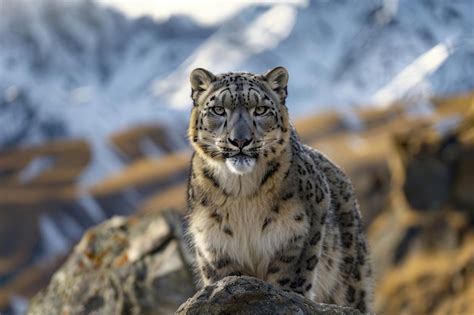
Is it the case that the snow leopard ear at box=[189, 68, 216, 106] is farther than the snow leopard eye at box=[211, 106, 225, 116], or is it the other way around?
the snow leopard ear at box=[189, 68, 216, 106]

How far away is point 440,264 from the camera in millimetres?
32312

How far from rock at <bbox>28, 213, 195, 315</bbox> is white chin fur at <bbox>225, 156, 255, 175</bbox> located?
3233 millimetres

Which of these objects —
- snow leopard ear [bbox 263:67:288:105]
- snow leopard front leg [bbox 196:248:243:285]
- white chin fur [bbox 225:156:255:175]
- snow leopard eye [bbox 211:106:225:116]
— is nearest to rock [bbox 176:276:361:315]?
white chin fur [bbox 225:156:255:175]

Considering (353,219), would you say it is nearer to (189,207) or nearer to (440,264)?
(189,207)

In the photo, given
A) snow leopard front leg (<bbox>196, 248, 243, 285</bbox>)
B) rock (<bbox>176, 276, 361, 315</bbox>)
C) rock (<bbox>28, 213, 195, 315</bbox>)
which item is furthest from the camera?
rock (<bbox>28, 213, 195, 315</bbox>)

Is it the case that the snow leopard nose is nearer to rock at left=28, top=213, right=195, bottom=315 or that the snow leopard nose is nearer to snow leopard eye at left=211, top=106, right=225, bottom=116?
snow leopard eye at left=211, top=106, right=225, bottom=116

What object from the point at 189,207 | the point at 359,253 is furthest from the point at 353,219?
the point at 189,207

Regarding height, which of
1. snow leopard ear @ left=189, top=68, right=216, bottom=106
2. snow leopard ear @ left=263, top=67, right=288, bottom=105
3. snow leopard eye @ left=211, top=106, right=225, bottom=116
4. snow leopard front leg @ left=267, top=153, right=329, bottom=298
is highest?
snow leopard ear @ left=189, top=68, right=216, bottom=106

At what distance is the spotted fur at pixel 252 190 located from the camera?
6.61 m

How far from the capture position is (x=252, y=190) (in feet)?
22.4

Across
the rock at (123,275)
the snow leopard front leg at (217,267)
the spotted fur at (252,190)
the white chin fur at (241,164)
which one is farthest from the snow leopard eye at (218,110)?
the rock at (123,275)

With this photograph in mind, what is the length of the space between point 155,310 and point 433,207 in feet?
85.2

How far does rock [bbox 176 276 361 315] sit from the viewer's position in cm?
543

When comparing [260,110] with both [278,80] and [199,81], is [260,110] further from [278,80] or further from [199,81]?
[199,81]
